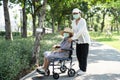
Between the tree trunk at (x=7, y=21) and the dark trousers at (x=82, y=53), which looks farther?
the tree trunk at (x=7, y=21)

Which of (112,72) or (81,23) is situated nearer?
(81,23)

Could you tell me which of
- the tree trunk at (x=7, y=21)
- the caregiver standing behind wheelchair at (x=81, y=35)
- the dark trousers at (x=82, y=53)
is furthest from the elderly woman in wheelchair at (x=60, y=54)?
the tree trunk at (x=7, y=21)

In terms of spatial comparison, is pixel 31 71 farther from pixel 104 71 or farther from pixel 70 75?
pixel 104 71

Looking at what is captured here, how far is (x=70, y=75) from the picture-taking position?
10.1 meters

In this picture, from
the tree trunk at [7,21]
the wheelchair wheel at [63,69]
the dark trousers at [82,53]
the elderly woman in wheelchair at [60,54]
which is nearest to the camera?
the elderly woman in wheelchair at [60,54]

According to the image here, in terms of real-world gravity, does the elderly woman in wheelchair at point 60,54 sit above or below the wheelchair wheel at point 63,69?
above

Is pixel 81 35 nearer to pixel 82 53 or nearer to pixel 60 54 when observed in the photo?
pixel 82 53

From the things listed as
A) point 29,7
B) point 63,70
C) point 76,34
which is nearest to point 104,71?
point 63,70

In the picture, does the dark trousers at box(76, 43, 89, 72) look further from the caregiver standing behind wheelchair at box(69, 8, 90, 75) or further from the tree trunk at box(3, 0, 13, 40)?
the tree trunk at box(3, 0, 13, 40)

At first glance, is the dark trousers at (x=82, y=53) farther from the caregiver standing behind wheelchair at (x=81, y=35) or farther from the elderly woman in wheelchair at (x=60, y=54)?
the elderly woman in wheelchair at (x=60, y=54)

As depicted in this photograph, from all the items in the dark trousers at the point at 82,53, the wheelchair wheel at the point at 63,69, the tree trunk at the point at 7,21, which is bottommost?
the wheelchair wheel at the point at 63,69

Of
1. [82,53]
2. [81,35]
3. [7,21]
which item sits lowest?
[82,53]

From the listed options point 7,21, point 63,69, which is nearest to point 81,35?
point 63,69

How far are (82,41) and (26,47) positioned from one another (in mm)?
3478
